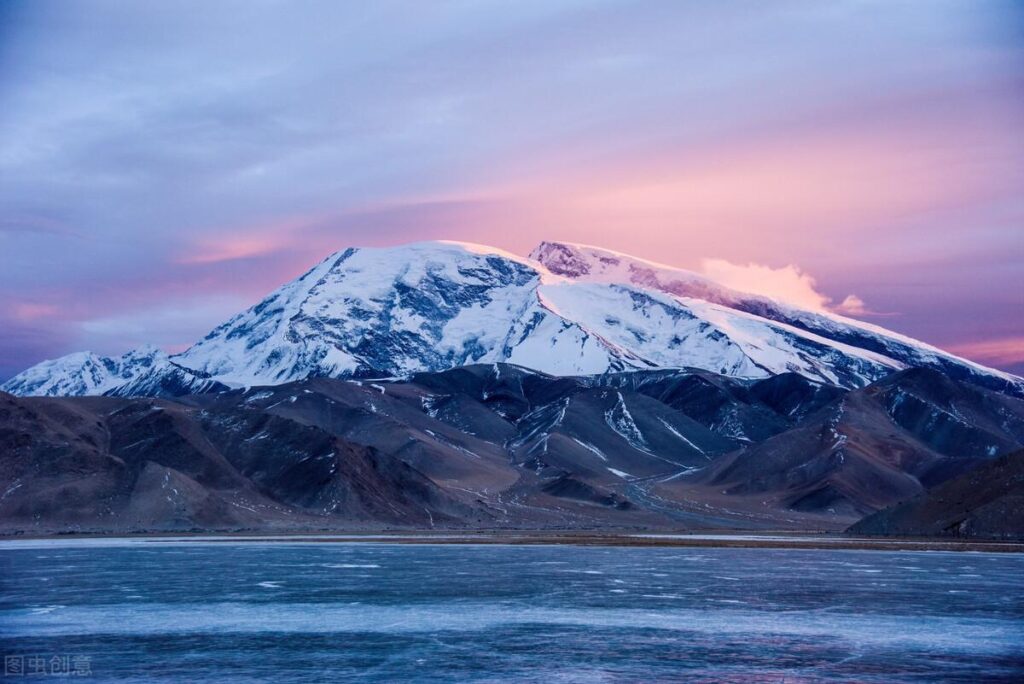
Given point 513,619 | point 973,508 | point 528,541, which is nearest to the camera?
Answer: point 513,619

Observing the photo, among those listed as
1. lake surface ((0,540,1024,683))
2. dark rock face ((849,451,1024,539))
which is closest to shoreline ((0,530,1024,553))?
dark rock face ((849,451,1024,539))

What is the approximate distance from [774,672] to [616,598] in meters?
31.0

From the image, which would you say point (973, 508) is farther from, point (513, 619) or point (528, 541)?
point (513, 619)

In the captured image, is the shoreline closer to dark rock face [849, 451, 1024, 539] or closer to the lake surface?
dark rock face [849, 451, 1024, 539]

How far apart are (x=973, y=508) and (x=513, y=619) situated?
3944 inches

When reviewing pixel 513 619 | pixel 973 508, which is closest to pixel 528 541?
pixel 973 508

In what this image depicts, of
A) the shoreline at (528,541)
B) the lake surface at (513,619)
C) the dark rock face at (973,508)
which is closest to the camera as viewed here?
the lake surface at (513,619)

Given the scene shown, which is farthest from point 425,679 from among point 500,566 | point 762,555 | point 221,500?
point 221,500

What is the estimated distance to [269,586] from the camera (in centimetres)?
8800

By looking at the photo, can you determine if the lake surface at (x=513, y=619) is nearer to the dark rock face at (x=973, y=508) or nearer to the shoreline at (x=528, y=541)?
the shoreline at (x=528, y=541)

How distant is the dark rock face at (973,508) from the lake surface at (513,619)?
117 feet

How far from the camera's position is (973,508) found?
502 feet

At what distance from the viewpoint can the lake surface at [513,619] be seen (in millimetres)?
51844

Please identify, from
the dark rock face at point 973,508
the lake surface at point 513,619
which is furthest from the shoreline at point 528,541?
the lake surface at point 513,619
